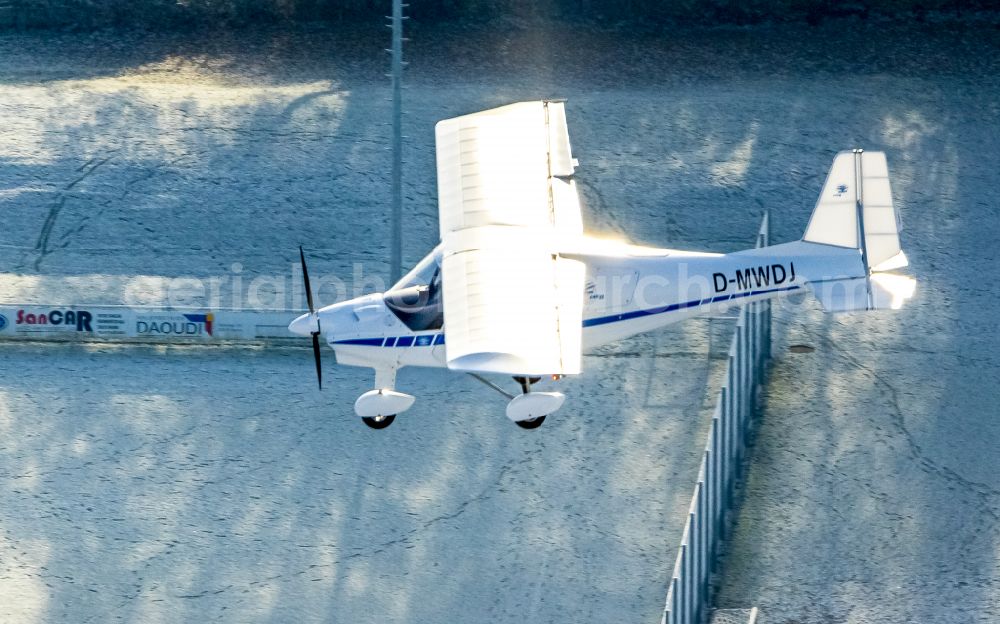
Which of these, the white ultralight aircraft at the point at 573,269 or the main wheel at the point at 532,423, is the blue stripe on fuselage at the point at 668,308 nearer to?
the white ultralight aircraft at the point at 573,269

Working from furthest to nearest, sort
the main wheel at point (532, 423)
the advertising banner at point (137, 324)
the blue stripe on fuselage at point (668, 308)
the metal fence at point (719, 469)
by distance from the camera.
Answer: the advertising banner at point (137, 324) → the main wheel at point (532, 423) → the blue stripe on fuselage at point (668, 308) → the metal fence at point (719, 469)

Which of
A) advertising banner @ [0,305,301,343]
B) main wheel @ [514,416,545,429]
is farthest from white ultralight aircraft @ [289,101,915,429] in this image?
advertising banner @ [0,305,301,343]

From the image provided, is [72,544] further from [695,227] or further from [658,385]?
[695,227]

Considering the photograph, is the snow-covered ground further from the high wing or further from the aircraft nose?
the high wing

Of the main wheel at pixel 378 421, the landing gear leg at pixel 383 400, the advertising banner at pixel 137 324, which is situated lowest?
the main wheel at pixel 378 421

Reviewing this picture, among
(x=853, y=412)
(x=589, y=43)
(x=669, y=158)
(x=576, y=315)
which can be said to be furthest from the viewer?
(x=589, y=43)

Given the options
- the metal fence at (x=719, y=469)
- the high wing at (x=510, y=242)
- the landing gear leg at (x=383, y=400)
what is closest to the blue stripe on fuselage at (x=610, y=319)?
the metal fence at (x=719, y=469)

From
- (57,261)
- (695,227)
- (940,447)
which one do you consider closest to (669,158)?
(695,227)
